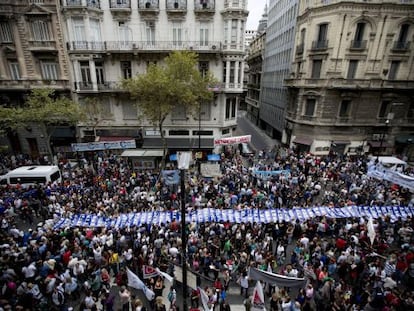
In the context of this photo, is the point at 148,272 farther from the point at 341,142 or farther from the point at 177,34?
the point at 341,142

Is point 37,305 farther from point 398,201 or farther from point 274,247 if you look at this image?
point 398,201

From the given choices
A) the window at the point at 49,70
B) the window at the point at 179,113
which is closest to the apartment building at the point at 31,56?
the window at the point at 49,70

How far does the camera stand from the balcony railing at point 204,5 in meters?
26.2

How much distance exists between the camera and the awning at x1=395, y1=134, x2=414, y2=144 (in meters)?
29.4

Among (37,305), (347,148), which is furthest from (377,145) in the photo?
(37,305)

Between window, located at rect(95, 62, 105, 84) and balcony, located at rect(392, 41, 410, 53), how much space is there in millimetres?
33611

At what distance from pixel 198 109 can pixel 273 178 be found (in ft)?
40.5

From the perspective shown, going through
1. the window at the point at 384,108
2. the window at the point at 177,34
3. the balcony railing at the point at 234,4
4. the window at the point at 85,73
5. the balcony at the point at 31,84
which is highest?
the balcony railing at the point at 234,4

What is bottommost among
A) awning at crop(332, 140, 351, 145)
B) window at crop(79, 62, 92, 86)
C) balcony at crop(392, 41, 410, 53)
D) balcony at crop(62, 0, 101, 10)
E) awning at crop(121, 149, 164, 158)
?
awning at crop(121, 149, 164, 158)

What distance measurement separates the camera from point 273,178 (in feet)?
70.2

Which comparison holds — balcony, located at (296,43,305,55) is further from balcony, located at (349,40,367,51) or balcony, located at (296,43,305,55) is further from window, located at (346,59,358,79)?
window, located at (346,59,358,79)

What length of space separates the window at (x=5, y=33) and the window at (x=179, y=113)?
1995 centimetres

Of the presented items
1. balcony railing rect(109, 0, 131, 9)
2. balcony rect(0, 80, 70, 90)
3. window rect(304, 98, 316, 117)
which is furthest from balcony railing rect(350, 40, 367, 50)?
balcony rect(0, 80, 70, 90)

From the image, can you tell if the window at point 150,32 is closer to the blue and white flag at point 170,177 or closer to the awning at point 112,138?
the awning at point 112,138
